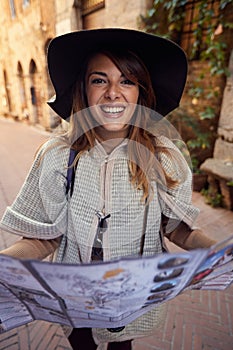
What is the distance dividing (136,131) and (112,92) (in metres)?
0.19

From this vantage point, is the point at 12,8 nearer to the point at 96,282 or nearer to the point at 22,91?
the point at 22,91

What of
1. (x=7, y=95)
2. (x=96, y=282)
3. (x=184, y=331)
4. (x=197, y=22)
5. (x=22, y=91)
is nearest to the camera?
(x=96, y=282)

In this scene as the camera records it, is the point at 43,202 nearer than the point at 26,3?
Yes

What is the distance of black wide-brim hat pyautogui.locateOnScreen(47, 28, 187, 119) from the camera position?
2.98ft

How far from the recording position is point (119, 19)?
16.1 feet

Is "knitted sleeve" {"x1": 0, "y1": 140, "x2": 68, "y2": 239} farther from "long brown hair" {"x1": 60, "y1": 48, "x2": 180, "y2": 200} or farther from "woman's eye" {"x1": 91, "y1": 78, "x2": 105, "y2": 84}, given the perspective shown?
"woman's eye" {"x1": 91, "y1": 78, "x2": 105, "y2": 84}

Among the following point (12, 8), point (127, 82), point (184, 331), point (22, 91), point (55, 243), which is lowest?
point (184, 331)

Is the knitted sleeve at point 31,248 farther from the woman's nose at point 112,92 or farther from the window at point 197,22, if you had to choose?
the window at point 197,22

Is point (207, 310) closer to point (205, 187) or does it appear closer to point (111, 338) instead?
point (111, 338)

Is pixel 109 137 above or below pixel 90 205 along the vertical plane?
above

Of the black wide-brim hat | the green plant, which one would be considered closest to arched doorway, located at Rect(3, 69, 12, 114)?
the green plant

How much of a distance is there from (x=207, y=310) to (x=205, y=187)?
8.36ft

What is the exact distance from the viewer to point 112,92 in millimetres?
920

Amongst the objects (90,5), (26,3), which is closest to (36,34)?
(26,3)
